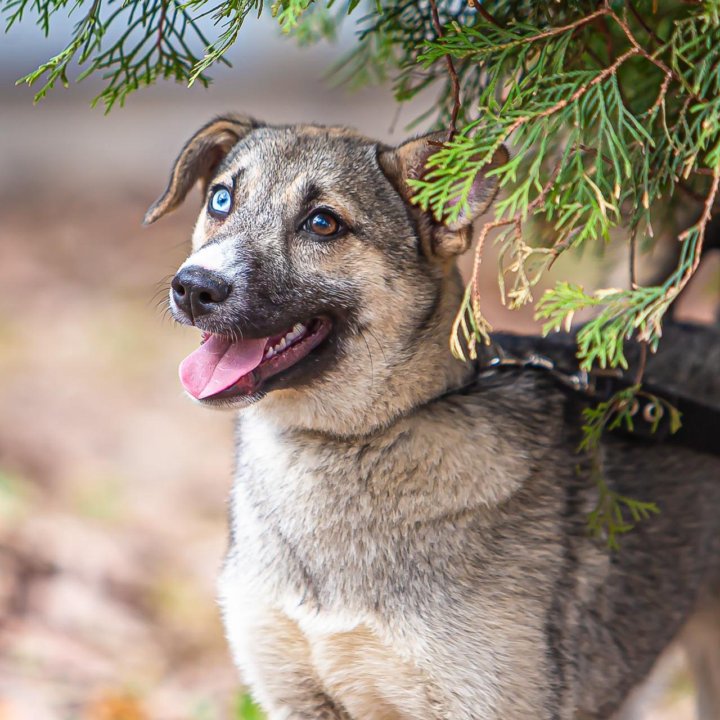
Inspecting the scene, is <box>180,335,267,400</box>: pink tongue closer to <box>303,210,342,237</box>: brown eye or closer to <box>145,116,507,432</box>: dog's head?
<box>145,116,507,432</box>: dog's head

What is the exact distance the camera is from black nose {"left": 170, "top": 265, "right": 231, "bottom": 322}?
2557mm

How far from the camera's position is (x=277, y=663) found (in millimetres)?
2889

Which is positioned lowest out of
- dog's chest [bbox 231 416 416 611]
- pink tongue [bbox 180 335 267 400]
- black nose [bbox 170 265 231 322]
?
dog's chest [bbox 231 416 416 611]

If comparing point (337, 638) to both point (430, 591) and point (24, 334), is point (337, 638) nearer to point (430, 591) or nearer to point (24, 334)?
point (430, 591)

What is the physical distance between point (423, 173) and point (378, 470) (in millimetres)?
813

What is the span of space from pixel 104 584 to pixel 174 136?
5169mm

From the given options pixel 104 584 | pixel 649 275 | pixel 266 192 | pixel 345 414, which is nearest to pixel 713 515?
pixel 649 275

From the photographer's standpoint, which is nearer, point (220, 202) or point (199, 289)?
point (199, 289)

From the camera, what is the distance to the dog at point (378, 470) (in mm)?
2707

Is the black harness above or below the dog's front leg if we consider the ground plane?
above

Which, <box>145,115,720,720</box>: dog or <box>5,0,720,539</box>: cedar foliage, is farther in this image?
<box>145,115,720,720</box>: dog

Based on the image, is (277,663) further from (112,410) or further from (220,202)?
(112,410)

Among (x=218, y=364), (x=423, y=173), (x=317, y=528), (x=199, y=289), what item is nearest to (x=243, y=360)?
(x=218, y=364)

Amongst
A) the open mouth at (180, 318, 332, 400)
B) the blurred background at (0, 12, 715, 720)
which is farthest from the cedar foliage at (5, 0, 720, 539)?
the blurred background at (0, 12, 715, 720)
